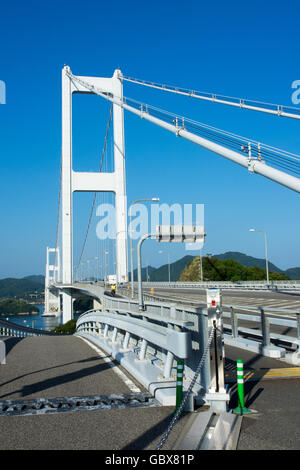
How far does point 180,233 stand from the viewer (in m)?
17.2

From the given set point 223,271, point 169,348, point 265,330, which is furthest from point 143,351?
point 223,271

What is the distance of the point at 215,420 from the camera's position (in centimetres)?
531

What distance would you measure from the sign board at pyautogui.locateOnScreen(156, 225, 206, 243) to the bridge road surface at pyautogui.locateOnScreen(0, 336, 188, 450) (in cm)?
836

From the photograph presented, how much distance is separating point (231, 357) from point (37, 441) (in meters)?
6.17

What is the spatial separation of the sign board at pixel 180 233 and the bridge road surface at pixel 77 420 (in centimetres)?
836

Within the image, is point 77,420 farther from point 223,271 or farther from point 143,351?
point 223,271

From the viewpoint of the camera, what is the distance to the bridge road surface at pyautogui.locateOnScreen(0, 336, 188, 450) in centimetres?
467

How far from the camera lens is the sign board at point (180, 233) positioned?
56.1 feet

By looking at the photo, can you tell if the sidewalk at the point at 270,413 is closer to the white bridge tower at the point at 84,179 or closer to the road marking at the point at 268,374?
the road marking at the point at 268,374

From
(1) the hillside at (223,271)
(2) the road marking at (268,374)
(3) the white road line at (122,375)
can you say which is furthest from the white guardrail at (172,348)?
(1) the hillside at (223,271)

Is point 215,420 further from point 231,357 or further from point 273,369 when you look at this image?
point 231,357

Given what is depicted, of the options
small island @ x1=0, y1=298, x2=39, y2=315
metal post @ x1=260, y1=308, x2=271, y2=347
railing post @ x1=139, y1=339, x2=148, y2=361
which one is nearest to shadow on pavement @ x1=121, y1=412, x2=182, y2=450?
railing post @ x1=139, y1=339, x2=148, y2=361

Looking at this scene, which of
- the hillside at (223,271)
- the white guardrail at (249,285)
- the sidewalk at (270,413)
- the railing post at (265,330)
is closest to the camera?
the sidewalk at (270,413)

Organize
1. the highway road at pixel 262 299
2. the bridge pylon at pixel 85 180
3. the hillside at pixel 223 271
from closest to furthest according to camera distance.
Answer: the highway road at pixel 262 299, the bridge pylon at pixel 85 180, the hillside at pixel 223 271
